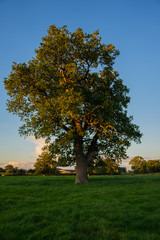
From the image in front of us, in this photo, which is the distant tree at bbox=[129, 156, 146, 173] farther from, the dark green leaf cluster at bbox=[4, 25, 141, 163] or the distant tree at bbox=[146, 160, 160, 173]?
the dark green leaf cluster at bbox=[4, 25, 141, 163]

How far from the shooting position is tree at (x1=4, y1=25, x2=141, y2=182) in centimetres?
2416

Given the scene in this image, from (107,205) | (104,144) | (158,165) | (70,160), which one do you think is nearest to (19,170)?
(70,160)

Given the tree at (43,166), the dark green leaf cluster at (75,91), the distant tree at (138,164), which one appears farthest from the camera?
the distant tree at (138,164)

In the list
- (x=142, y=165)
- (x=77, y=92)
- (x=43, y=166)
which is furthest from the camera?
(x=142, y=165)

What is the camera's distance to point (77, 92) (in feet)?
77.3

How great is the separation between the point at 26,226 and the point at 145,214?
16.7ft

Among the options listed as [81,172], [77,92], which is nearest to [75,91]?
[77,92]

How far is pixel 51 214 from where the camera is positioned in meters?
7.87

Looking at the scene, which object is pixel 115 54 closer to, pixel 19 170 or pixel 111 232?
pixel 111 232

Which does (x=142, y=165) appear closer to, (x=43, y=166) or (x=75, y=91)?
(x=43, y=166)

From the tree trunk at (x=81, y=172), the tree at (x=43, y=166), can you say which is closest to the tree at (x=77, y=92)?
the tree trunk at (x=81, y=172)

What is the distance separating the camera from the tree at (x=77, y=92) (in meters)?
24.2

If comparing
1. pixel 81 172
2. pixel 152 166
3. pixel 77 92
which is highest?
pixel 77 92

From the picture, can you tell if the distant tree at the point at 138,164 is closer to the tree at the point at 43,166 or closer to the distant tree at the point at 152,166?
the distant tree at the point at 152,166
